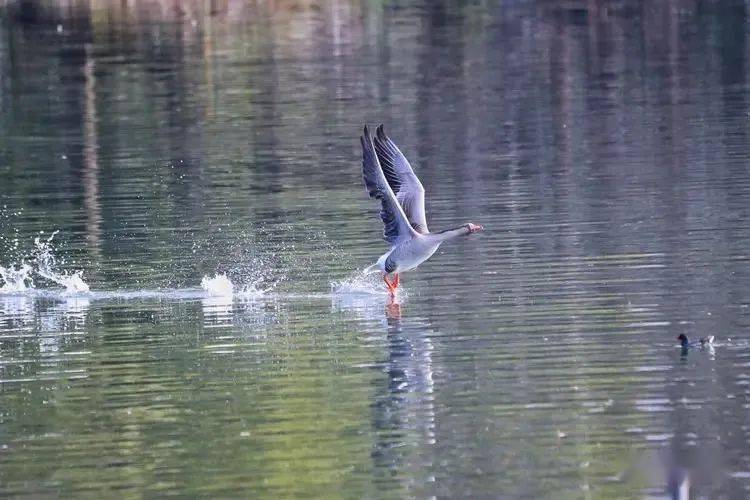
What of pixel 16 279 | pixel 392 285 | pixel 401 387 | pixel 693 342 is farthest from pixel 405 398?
pixel 16 279

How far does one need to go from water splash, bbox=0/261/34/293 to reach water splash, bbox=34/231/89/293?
0.53 feet

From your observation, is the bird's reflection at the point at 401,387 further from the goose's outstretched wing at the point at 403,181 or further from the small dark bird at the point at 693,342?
the small dark bird at the point at 693,342

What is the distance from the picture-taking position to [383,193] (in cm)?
2230

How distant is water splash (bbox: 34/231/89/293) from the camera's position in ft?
77.9

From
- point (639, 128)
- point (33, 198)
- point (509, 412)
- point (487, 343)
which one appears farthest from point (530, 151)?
point (509, 412)

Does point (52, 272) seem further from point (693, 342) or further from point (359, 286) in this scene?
point (693, 342)

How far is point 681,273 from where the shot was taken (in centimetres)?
2278

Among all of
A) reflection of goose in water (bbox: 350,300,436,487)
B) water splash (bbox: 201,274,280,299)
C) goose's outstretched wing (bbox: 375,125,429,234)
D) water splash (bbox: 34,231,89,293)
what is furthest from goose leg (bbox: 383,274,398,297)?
water splash (bbox: 34,231,89,293)

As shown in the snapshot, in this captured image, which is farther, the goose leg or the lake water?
the goose leg

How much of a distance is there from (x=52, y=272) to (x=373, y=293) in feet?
14.0

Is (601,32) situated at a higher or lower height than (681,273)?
higher

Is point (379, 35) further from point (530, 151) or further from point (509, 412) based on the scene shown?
point (509, 412)

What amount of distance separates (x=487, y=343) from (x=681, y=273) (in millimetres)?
4321

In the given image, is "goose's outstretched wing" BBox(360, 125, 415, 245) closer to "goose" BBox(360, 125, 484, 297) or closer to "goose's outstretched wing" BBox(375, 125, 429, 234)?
"goose" BBox(360, 125, 484, 297)
